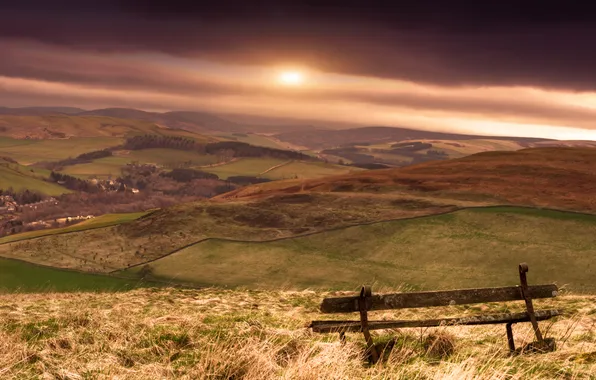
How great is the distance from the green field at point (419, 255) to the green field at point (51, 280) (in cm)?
447

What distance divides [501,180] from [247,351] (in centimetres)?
7344

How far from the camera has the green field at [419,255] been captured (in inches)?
1620

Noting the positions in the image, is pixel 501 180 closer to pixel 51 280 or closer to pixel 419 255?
pixel 419 255

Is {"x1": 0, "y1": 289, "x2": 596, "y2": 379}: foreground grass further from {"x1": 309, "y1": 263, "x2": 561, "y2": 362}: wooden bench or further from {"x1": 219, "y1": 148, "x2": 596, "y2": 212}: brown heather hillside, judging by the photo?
{"x1": 219, "y1": 148, "x2": 596, "y2": 212}: brown heather hillside

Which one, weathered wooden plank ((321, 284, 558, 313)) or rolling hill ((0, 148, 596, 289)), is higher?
weathered wooden plank ((321, 284, 558, 313))

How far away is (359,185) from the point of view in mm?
85062

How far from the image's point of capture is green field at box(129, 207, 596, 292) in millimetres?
41156

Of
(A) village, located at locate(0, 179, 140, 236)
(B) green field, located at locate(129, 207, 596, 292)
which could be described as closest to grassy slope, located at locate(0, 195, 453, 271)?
(B) green field, located at locate(129, 207, 596, 292)

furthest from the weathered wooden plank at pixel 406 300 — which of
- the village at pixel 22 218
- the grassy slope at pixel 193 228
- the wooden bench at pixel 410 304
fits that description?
the village at pixel 22 218

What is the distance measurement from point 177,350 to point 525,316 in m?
7.44

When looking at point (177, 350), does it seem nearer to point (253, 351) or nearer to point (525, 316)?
point (253, 351)

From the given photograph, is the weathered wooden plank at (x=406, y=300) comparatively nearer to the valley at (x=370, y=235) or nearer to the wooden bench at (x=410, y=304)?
the wooden bench at (x=410, y=304)

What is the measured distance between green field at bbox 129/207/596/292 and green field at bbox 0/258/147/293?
14.7ft

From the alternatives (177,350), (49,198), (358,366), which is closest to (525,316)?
(358,366)
